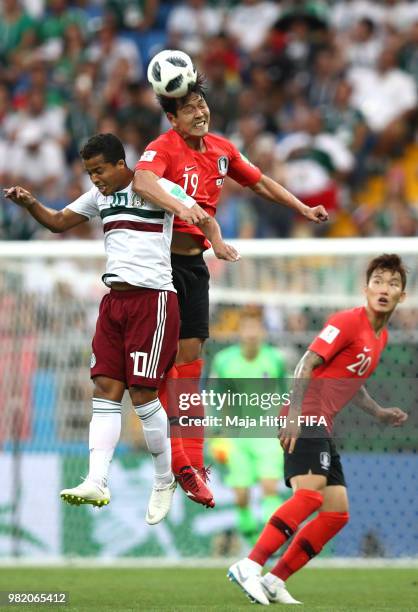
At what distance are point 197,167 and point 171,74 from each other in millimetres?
607

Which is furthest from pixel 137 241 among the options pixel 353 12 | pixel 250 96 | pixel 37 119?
pixel 353 12

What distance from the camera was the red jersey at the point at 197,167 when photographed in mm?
8156

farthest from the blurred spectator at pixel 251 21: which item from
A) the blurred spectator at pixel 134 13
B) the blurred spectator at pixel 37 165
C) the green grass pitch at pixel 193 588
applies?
the green grass pitch at pixel 193 588

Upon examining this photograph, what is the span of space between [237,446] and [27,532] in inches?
86.6

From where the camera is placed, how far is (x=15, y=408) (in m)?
12.8

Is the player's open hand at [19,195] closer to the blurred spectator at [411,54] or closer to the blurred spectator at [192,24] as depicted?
the blurred spectator at [411,54]

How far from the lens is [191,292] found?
864 cm

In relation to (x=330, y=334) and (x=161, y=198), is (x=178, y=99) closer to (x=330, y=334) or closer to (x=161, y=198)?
(x=161, y=198)

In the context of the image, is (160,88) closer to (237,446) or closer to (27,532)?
(237,446)

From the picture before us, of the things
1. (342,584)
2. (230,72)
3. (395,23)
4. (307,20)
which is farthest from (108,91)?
(342,584)

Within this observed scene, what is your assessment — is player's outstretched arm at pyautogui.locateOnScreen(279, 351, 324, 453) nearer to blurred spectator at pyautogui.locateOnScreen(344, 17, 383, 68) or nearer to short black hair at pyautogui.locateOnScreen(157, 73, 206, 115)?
short black hair at pyautogui.locateOnScreen(157, 73, 206, 115)

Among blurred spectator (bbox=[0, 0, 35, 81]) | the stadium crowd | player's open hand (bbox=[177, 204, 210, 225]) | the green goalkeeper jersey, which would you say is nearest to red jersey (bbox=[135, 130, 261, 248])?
player's open hand (bbox=[177, 204, 210, 225])

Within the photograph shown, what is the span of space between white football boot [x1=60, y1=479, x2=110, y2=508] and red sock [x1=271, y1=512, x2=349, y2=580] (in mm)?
1581

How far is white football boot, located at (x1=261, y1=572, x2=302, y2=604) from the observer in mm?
8812
